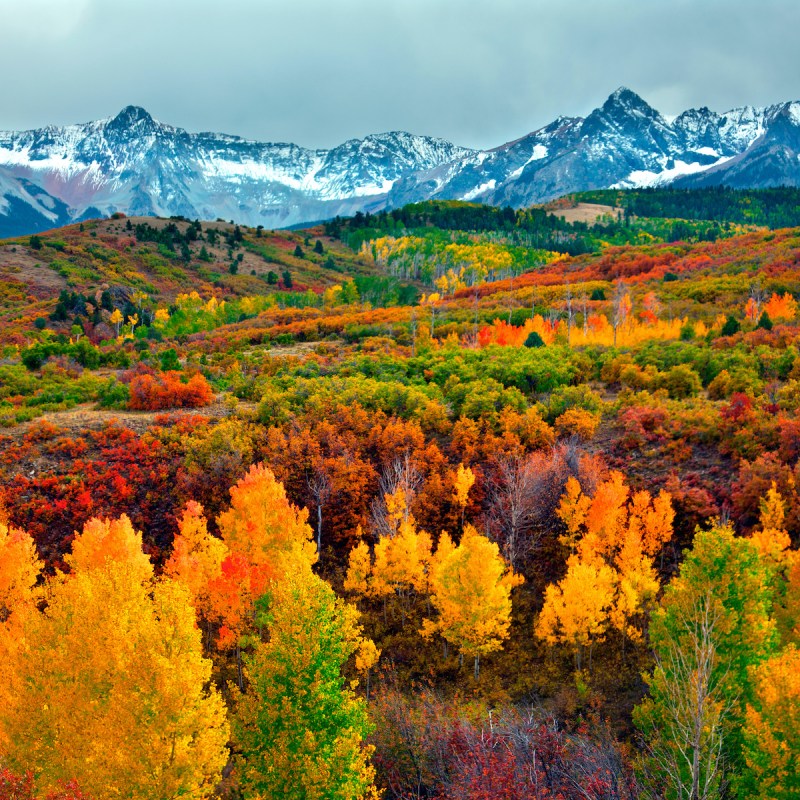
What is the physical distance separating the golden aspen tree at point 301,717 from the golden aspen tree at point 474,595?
34.1 feet

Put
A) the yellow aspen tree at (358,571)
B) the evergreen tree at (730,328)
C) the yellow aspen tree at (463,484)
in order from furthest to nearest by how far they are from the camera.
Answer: the evergreen tree at (730,328)
the yellow aspen tree at (463,484)
the yellow aspen tree at (358,571)

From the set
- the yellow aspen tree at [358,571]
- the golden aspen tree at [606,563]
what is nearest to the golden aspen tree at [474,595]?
the golden aspen tree at [606,563]

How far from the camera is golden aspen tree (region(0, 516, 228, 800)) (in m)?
13.8

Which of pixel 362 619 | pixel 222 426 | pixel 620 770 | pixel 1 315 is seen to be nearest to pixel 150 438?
pixel 222 426

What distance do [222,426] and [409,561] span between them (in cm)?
1807

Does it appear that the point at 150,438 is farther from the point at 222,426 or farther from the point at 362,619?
the point at 362,619

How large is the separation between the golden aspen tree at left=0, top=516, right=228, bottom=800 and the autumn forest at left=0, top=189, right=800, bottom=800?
81mm

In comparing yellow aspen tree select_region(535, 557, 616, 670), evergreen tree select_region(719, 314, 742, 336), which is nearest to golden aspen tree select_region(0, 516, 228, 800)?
yellow aspen tree select_region(535, 557, 616, 670)

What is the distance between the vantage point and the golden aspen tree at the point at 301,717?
14570 mm

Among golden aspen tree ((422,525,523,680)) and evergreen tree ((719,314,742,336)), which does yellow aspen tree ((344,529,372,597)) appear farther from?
evergreen tree ((719,314,742,336))

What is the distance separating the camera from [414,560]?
2936cm

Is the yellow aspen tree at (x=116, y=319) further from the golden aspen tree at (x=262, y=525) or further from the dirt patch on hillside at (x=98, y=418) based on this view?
the golden aspen tree at (x=262, y=525)

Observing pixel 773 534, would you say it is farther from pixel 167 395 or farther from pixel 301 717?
pixel 167 395

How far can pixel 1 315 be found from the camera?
91.1 metres
